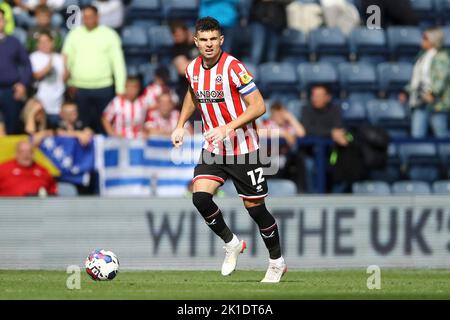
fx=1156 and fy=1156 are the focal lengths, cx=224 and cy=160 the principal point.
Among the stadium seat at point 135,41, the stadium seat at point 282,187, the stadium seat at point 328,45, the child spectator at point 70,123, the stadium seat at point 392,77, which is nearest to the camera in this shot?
the child spectator at point 70,123

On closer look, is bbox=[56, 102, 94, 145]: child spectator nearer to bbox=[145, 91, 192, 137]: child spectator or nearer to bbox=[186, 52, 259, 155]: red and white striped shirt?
bbox=[145, 91, 192, 137]: child spectator

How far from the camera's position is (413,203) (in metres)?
13.2

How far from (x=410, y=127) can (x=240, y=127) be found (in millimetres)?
7367

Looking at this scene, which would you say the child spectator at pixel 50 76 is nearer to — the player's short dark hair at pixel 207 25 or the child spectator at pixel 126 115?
the child spectator at pixel 126 115

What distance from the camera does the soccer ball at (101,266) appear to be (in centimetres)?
1012

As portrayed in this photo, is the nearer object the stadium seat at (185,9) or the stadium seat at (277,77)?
the stadium seat at (277,77)

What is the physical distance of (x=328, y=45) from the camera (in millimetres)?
17609

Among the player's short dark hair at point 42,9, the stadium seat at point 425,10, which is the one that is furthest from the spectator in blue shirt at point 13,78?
the stadium seat at point 425,10

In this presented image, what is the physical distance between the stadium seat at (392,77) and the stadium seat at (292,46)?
1.21 meters

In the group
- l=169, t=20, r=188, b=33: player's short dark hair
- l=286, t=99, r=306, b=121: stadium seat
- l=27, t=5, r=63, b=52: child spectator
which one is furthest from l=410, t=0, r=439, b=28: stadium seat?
l=27, t=5, r=63, b=52: child spectator

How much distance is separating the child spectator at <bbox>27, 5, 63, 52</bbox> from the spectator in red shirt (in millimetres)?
2478

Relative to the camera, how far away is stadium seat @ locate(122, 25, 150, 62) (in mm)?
17172

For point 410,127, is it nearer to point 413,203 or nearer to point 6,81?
point 413,203

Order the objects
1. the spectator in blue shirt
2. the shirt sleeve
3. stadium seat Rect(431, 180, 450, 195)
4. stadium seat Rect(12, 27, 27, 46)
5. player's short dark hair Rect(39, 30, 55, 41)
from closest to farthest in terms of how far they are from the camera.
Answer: the shirt sleeve, the spectator in blue shirt, player's short dark hair Rect(39, 30, 55, 41), stadium seat Rect(431, 180, 450, 195), stadium seat Rect(12, 27, 27, 46)
